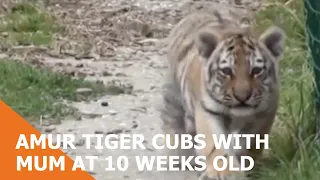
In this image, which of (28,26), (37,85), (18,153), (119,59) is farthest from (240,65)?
(28,26)

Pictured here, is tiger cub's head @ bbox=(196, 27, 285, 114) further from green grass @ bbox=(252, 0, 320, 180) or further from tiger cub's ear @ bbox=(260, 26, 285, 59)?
green grass @ bbox=(252, 0, 320, 180)

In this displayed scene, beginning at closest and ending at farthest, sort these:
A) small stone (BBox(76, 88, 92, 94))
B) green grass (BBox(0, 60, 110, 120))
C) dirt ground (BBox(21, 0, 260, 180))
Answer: dirt ground (BBox(21, 0, 260, 180))
green grass (BBox(0, 60, 110, 120))
small stone (BBox(76, 88, 92, 94))

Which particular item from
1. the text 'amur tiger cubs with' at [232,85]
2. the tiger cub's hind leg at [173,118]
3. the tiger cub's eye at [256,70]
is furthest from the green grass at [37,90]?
the tiger cub's eye at [256,70]

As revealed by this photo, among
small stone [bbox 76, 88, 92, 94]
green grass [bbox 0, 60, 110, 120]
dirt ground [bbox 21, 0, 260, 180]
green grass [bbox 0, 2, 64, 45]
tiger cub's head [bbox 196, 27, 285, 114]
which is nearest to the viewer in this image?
tiger cub's head [bbox 196, 27, 285, 114]

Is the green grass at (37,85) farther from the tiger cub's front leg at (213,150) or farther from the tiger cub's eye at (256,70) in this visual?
the tiger cub's eye at (256,70)

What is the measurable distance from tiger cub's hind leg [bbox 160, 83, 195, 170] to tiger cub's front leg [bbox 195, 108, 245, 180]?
266 mm

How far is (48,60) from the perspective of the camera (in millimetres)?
6137

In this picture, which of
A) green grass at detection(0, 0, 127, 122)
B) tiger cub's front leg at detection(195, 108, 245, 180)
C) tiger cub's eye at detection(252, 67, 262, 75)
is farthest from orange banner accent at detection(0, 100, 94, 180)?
tiger cub's eye at detection(252, 67, 262, 75)

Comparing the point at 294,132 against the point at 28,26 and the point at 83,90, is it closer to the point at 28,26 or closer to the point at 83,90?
the point at 83,90

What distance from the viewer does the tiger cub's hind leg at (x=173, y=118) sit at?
4.84m

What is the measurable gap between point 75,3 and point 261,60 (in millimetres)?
2674

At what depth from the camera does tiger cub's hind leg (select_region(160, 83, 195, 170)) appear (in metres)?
4.84

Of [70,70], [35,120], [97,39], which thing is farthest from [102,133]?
[97,39]

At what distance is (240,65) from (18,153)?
4.11 ft
